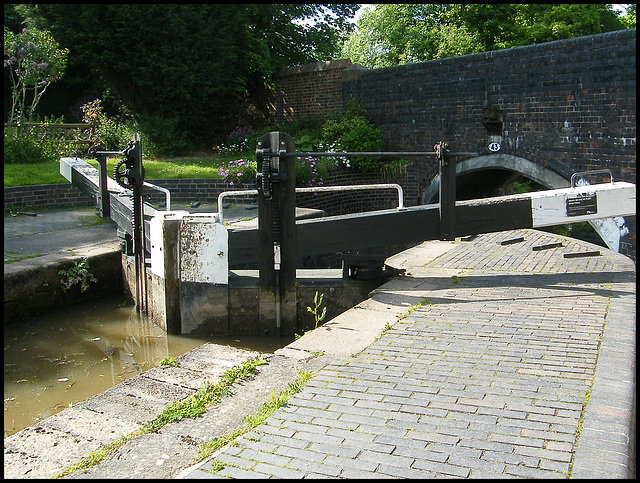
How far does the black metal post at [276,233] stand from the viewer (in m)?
5.47

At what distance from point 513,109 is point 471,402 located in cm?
999

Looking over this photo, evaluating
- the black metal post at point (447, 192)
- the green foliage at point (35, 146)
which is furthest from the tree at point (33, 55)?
the black metal post at point (447, 192)

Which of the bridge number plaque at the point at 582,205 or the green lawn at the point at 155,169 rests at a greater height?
the green lawn at the point at 155,169

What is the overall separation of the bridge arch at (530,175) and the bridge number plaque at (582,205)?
14.7 ft

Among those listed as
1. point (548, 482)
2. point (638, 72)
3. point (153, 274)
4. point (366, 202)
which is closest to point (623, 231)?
point (638, 72)

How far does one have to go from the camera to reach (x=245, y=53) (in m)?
17.4

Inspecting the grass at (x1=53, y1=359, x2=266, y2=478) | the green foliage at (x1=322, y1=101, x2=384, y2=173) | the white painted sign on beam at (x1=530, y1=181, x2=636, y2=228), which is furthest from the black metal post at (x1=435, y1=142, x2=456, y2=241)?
the green foliage at (x1=322, y1=101, x2=384, y2=173)

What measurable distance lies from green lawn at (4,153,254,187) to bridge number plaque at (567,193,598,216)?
8.23 metres

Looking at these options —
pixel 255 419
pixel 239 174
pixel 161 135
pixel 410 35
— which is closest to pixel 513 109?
pixel 239 174

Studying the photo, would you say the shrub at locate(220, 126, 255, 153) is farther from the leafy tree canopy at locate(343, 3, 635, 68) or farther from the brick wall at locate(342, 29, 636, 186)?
the leafy tree canopy at locate(343, 3, 635, 68)

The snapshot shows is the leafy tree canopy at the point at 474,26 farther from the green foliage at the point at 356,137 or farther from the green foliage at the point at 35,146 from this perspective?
the green foliage at the point at 35,146

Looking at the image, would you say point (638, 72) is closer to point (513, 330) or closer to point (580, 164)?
point (580, 164)

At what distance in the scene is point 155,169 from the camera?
13.5m

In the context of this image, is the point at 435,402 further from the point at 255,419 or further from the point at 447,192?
the point at 447,192
